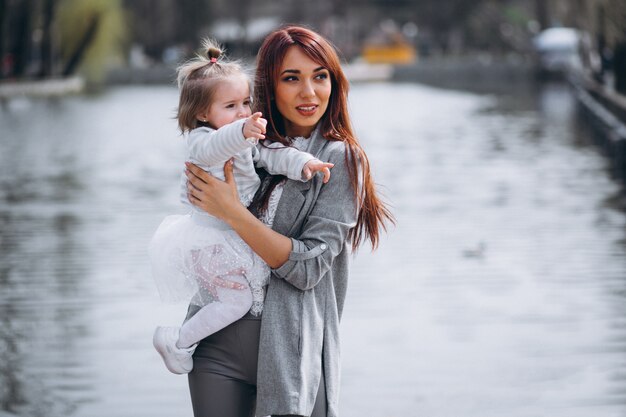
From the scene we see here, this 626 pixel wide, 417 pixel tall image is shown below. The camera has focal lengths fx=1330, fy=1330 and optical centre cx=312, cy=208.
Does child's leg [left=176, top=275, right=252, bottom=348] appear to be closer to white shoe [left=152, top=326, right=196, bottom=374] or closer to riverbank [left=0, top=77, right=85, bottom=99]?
white shoe [left=152, top=326, right=196, bottom=374]

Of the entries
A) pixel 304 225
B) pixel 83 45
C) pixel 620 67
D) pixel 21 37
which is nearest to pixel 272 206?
pixel 304 225

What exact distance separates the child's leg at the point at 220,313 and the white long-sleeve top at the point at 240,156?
21 centimetres

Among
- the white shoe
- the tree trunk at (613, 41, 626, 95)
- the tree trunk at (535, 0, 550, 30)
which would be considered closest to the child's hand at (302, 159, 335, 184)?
the white shoe

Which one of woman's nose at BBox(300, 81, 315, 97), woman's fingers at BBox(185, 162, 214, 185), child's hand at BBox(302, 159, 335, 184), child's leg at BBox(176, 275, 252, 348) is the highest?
woman's nose at BBox(300, 81, 315, 97)

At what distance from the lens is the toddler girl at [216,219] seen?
10.0 ft

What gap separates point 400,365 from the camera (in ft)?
19.2

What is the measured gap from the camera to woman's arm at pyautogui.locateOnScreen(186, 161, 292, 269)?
3.03 meters

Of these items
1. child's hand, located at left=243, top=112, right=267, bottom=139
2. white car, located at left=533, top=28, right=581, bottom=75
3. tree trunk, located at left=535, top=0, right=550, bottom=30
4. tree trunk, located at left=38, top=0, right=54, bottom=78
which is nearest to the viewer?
child's hand, located at left=243, top=112, right=267, bottom=139

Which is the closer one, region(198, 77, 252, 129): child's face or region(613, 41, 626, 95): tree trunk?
region(198, 77, 252, 129): child's face

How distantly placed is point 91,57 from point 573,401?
147 ft

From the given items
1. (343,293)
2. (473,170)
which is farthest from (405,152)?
(343,293)

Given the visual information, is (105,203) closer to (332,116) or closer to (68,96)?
(332,116)

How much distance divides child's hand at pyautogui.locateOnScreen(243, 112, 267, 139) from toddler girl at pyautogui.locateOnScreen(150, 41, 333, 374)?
0.21 feet

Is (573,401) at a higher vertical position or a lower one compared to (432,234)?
higher
